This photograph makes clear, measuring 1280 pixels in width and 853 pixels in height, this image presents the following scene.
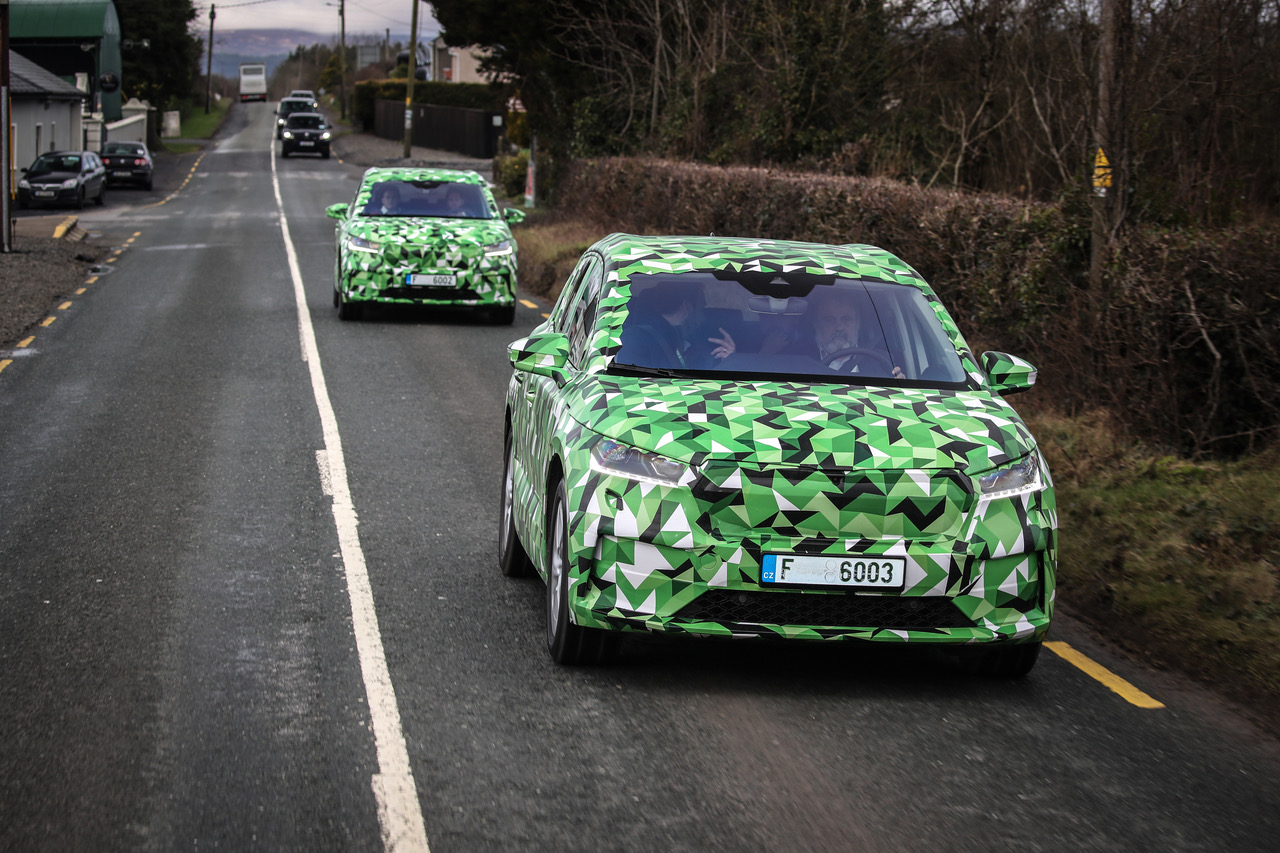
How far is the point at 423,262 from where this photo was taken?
17.3 metres

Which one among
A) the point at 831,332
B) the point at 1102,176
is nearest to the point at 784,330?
the point at 831,332

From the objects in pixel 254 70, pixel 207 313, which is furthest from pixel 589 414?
pixel 254 70

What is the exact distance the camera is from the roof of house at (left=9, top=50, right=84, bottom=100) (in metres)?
46.6

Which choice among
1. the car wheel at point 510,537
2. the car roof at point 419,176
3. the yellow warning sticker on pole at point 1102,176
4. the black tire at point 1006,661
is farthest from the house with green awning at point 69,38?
the black tire at point 1006,661

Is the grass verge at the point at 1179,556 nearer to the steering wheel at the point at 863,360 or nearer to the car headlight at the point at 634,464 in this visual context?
the steering wheel at the point at 863,360

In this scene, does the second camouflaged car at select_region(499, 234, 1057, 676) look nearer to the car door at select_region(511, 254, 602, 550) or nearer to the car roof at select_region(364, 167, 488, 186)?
the car door at select_region(511, 254, 602, 550)

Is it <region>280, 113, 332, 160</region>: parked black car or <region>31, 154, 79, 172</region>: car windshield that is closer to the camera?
<region>31, 154, 79, 172</region>: car windshield

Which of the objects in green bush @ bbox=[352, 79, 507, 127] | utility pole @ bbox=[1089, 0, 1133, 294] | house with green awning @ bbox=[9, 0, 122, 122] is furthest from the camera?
green bush @ bbox=[352, 79, 507, 127]

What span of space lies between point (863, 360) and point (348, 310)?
41.3 feet

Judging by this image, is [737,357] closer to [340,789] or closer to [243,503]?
[340,789]

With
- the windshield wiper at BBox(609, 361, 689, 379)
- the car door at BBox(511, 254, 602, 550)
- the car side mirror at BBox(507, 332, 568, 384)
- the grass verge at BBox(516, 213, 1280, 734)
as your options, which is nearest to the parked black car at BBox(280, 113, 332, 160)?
the grass verge at BBox(516, 213, 1280, 734)

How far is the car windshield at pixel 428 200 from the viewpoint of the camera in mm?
18125

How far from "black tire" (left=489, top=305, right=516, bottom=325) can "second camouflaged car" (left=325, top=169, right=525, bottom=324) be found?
0.04ft

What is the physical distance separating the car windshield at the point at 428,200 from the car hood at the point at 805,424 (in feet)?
41.9
